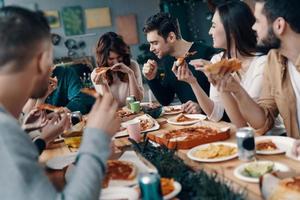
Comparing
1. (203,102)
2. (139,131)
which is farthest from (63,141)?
(203,102)

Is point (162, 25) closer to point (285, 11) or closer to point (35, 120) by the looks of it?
Answer: point (285, 11)

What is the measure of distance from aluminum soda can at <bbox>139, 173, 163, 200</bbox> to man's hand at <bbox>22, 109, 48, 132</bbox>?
3.65 feet

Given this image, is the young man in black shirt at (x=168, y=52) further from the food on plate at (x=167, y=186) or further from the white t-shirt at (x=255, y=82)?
the food on plate at (x=167, y=186)

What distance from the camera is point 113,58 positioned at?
338 cm

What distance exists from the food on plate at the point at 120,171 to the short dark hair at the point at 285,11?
3.51ft

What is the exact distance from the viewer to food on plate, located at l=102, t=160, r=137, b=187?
136 centimetres

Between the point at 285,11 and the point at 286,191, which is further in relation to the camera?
the point at 285,11

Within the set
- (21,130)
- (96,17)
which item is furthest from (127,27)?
(21,130)

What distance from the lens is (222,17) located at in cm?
239

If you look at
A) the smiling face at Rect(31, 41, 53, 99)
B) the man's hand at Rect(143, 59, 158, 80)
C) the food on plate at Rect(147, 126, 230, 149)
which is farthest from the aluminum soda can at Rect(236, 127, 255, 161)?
the man's hand at Rect(143, 59, 158, 80)

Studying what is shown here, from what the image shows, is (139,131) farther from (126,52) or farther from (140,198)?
(126,52)

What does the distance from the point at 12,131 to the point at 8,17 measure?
34 centimetres

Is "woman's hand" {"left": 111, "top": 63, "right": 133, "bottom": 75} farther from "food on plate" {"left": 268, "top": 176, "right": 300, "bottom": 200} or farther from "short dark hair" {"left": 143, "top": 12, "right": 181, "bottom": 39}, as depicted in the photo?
"food on plate" {"left": 268, "top": 176, "right": 300, "bottom": 200}

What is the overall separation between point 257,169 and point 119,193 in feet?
1.61
